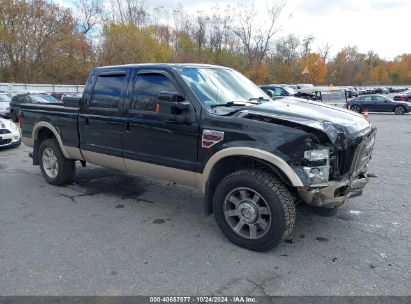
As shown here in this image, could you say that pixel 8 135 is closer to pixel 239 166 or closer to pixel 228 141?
pixel 239 166

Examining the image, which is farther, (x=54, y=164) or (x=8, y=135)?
(x=8, y=135)

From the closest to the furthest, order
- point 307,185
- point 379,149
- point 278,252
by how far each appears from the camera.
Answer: point 307,185, point 278,252, point 379,149

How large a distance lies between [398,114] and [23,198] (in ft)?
84.9

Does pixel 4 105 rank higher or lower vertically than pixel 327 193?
lower

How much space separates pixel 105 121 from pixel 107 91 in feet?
1.44

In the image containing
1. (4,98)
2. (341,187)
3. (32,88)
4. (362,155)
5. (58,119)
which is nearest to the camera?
(341,187)

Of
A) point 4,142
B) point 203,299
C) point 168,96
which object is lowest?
point 203,299

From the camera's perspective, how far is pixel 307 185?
138 inches

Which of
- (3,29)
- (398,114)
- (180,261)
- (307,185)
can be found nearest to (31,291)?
(180,261)

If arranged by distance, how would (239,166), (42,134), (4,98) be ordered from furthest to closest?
1. (4,98)
2. (42,134)
3. (239,166)

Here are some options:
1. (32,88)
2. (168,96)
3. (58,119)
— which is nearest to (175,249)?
(168,96)

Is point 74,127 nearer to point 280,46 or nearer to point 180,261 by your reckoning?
point 180,261

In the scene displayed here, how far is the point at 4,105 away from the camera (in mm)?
19609

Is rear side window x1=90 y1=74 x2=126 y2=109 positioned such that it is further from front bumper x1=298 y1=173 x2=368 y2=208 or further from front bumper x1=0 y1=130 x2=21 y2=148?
front bumper x1=0 y1=130 x2=21 y2=148
